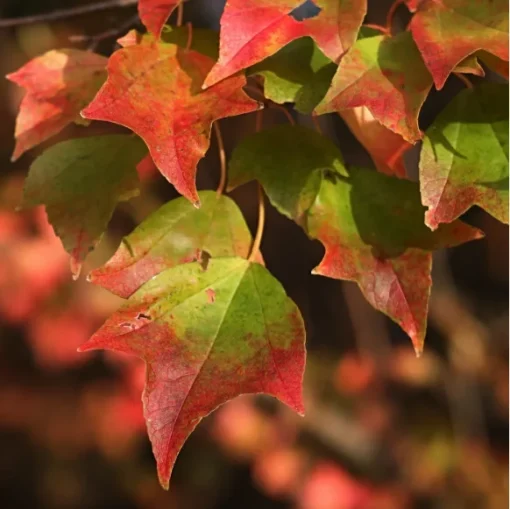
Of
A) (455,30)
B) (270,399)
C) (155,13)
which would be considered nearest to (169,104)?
(155,13)

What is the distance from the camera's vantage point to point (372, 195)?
549mm

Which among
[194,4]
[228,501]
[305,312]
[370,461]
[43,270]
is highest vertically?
[194,4]

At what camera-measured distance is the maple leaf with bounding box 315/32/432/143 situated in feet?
1.50

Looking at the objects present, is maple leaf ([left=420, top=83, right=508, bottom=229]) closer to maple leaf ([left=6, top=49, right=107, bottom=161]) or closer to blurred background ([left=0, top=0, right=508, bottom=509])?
maple leaf ([left=6, top=49, right=107, bottom=161])

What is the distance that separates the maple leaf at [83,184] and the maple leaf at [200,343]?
0.08 meters

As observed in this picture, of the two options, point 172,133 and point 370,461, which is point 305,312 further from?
point 172,133

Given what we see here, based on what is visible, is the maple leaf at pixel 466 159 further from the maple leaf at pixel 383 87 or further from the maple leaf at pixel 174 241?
the maple leaf at pixel 174 241

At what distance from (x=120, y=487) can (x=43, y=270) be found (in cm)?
95

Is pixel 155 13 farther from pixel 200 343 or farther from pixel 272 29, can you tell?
pixel 200 343

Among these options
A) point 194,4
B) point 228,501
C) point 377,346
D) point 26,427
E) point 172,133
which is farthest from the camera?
point 26,427

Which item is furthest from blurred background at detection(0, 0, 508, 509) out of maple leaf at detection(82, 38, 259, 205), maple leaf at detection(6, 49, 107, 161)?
maple leaf at detection(82, 38, 259, 205)

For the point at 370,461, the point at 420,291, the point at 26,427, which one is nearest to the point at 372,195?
the point at 420,291

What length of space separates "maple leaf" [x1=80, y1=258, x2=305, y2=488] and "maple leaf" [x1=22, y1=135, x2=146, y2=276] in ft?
0.25

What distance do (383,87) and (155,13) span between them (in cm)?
17
